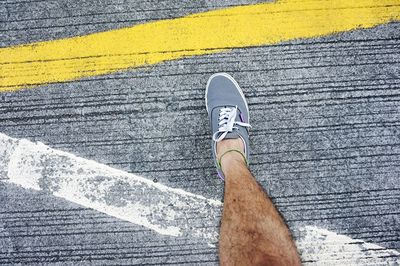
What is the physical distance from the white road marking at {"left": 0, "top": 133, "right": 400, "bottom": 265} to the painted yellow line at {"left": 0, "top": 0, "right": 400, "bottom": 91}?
374 millimetres

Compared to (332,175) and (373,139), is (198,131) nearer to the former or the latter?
(332,175)

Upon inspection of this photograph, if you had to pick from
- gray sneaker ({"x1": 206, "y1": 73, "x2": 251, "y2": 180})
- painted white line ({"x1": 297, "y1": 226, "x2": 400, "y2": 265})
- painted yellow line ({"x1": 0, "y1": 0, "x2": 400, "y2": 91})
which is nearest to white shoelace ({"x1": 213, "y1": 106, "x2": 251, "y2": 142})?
gray sneaker ({"x1": 206, "y1": 73, "x2": 251, "y2": 180})

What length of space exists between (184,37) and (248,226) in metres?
0.96

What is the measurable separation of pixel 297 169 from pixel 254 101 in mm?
385

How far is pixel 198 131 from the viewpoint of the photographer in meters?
2.09

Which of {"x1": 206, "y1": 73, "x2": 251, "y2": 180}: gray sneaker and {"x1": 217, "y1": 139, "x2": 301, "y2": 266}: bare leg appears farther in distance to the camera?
{"x1": 206, "y1": 73, "x2": 251, "y2": 180}: gray sneaker

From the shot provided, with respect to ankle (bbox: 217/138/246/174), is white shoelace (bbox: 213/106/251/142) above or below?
above

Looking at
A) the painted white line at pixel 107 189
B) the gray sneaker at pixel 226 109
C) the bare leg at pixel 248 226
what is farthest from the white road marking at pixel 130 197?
the gray sneaker at pixel 226 109

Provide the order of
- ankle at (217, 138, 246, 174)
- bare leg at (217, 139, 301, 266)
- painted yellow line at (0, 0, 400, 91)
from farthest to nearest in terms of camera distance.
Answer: painted yellow line at (0, 0, 400, 91) < ankle at (217, 138, 246, 174) < bare leg at (217, 139, 301, 266)

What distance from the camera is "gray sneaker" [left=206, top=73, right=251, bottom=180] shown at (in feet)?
6.70

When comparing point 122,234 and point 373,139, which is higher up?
point 373,139

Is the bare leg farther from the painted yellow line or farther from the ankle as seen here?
the painted yellow line

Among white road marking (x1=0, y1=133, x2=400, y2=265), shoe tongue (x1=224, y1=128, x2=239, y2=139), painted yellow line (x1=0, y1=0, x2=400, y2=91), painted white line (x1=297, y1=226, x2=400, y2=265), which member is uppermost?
painted yellow line (x1=0, y1=0, x2=400, y2=91)

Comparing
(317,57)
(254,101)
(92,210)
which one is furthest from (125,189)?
(317,57)
